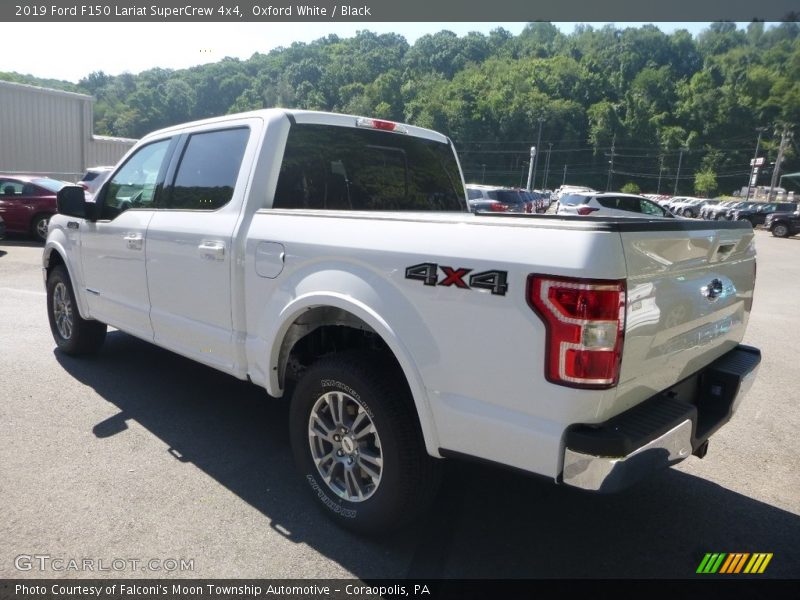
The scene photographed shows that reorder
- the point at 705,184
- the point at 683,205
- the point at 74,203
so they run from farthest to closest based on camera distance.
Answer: the point at 705,184 → the point at 683,205 → the point at 74,203

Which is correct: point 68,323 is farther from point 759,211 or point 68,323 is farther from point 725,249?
point 759,211

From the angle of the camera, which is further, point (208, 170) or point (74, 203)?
point (74, 203)

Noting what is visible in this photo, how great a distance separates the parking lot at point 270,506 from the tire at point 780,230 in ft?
88.6

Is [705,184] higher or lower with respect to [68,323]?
higher

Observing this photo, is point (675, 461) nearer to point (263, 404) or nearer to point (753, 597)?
point (753, 597)

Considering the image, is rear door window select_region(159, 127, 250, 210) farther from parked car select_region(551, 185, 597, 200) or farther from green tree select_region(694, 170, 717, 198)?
green tree select_region(694, 170, 717, 198)

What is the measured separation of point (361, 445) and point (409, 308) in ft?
2.53

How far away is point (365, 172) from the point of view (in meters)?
3.93

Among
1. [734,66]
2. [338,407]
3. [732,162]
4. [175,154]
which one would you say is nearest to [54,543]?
[338,407]

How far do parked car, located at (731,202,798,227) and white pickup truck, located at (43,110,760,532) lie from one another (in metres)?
37.3

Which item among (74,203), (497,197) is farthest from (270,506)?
(497,197)

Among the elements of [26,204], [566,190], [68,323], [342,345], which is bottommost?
[68,323]

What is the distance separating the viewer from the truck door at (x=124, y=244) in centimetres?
404

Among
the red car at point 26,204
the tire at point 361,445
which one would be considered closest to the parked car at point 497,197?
the red car at point 26,204
